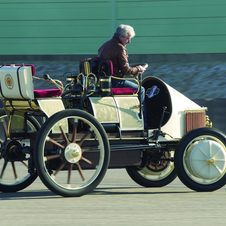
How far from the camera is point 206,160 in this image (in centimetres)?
621

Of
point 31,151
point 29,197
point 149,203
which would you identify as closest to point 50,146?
point 31,151

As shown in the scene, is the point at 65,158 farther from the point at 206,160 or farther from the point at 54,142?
the point at 206,160

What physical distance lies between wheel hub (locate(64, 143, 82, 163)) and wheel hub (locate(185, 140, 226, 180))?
1.37 metres

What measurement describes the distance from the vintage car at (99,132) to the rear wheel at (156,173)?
1 cm

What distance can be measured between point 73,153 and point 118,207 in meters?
0.86

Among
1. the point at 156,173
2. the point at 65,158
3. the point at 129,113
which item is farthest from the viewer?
the point at 156,173

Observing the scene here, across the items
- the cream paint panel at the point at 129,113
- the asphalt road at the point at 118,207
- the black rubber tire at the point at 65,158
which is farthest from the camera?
the cream paint panel at the point at 129,113

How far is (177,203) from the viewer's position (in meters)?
5.64

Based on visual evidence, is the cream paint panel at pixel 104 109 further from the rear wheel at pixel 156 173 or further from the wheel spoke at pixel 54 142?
the rear wheel at pixel 156 173

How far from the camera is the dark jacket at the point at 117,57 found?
6422mm
